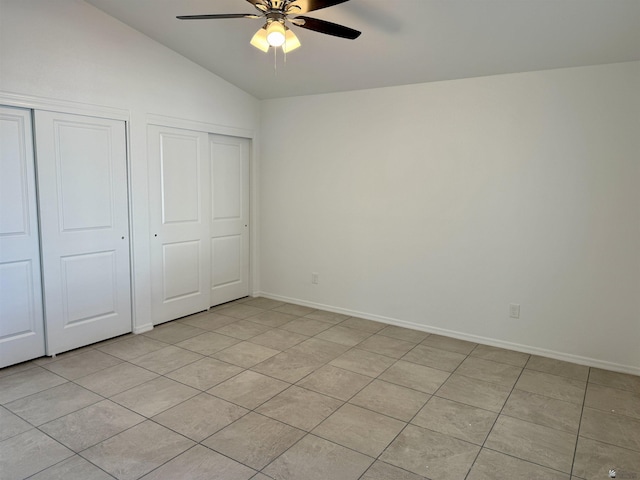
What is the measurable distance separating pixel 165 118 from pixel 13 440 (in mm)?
2866

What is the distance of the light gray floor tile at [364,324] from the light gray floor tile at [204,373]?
1.44m

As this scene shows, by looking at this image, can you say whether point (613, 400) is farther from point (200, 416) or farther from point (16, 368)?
point (16, 368)

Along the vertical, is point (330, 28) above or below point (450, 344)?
above

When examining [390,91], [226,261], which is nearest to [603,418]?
[390,91]

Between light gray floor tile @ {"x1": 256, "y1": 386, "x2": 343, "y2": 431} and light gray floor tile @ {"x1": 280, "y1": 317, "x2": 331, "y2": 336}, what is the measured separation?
1192 millimetres

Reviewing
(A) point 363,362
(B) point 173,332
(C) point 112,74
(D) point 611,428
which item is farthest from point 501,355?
(C) point 112,74

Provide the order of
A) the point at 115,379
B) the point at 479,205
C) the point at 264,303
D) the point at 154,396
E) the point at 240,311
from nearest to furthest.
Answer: the point at 154,396
the point at 115,379
the point at 479,205
the point at 240,311
the point at 264,303

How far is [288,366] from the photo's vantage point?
3363 millimetres

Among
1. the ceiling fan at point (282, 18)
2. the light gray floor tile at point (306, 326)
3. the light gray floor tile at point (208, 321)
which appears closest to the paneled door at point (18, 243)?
the light gray floor tile at point (208, 321)

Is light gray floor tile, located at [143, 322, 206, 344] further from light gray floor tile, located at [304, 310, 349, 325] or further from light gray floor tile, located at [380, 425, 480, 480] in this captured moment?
light gray floor tile, located at [380, 425, 480, 480]

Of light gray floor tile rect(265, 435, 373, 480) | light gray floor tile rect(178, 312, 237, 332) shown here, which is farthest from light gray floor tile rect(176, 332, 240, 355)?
light gray floor tile rect(265, 435, 373, 480)

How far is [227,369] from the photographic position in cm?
329

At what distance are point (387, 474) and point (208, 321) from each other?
276 cm

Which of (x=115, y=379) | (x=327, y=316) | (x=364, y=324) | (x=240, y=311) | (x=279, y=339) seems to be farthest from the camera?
(x=240, y=311)
